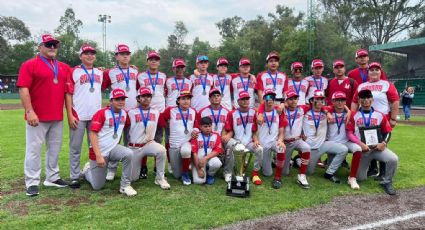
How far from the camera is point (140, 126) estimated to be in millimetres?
5820

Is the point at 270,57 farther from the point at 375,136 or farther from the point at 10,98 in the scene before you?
the point at 10,98

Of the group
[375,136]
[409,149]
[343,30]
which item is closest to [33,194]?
[375,136]

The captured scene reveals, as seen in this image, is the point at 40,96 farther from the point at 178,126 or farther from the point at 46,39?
the point at 178,126

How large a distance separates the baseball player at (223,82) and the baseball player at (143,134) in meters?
1.61

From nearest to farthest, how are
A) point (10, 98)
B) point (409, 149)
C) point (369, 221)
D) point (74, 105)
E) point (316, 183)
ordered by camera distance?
point (369, 221) < point (74, 105) < point (316, 183) < point (409, 149) < point (10, 98)

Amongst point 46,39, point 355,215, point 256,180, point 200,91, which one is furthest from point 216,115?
point 46,39

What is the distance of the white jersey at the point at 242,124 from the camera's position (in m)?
6.37

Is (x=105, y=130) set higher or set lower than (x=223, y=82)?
lower

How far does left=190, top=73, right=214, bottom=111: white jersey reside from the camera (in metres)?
6.78

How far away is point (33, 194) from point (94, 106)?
158 cm

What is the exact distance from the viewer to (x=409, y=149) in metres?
9.27

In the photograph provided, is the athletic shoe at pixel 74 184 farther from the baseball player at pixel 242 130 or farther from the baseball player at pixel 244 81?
the baseball player at pixel 244 81

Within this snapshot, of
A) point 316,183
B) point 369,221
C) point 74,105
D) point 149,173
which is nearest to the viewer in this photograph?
point 369,221

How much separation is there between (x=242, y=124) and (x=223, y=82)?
107 cm
